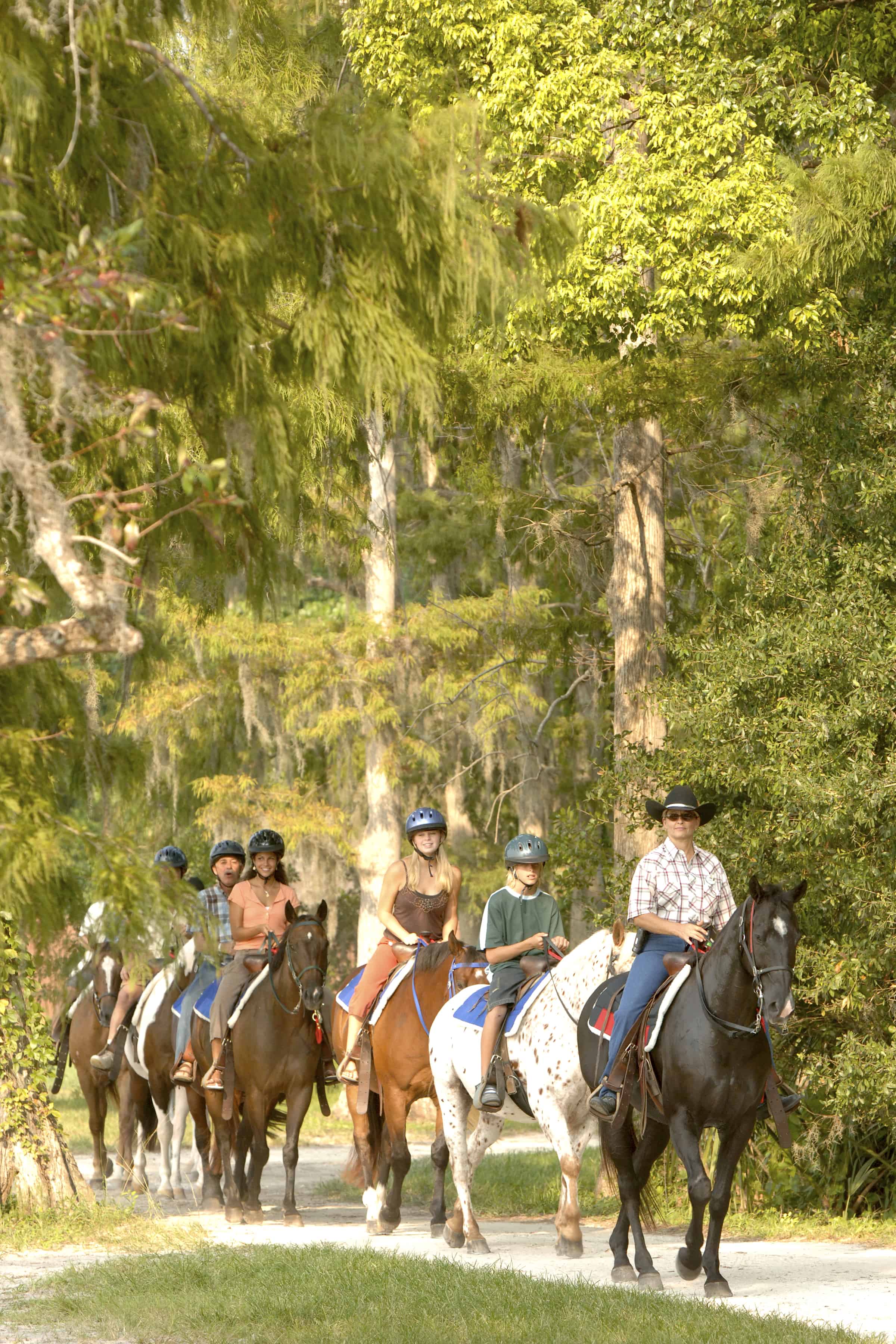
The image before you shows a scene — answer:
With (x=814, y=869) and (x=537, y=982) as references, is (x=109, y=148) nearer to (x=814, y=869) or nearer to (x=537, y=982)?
(x=537, y=982)

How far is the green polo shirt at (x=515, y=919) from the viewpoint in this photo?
35.6 feet

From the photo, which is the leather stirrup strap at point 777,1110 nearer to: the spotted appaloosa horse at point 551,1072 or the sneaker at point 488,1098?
the spotted appaloosa horse at point 551,1072

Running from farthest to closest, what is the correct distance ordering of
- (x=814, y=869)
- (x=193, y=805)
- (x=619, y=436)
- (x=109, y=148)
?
(x=193, y=805)
(x=619, y=436)
(x=814, y=869)
(x=109, y=148)

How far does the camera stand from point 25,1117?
12.7 meters

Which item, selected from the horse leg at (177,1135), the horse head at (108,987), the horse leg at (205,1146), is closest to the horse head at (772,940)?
the horse leg at (205,1146)

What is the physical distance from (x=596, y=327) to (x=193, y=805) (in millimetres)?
18036

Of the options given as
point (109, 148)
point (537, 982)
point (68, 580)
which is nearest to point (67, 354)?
point (68, 580)

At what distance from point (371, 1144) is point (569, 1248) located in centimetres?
233

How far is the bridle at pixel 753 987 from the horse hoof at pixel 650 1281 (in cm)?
146

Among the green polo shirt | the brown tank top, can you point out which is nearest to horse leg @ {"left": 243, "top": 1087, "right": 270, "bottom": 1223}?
the brown tank top

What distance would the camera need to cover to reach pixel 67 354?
456 cm

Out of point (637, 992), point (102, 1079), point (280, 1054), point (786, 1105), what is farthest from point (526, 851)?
point (102, 1079)

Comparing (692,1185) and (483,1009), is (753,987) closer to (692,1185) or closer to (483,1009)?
(692,1185)

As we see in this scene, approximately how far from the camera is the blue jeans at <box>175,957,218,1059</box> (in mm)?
13867
